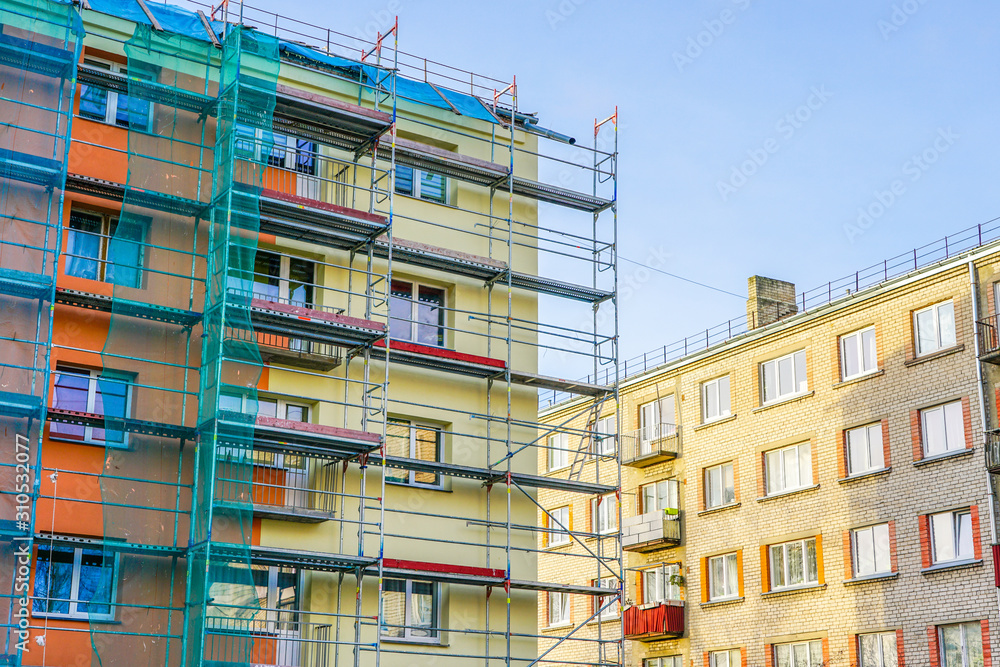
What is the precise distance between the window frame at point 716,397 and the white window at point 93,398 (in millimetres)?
22156

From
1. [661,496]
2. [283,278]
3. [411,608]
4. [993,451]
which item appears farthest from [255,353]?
[661,496]

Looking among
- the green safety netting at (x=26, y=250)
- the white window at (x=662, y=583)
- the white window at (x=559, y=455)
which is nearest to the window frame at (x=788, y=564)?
the white window at (x=662, y=583)

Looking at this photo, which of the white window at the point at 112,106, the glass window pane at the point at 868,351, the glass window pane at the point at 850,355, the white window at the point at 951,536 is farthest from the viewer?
the glass window pane at the point at 850,355

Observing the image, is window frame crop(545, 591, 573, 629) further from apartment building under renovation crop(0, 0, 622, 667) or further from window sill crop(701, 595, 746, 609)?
apartment building under renovation crop(0, 0, 622, 667)

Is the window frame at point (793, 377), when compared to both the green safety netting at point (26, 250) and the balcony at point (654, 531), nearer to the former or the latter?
the balcony at point (654, 531)

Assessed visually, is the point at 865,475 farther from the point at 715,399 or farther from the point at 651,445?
the point at 651,445

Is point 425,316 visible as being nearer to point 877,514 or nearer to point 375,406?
point 375,406

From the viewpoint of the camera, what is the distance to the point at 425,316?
2595 cm

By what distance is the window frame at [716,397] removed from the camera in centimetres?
3903

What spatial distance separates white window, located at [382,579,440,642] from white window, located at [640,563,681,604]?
1715 centimetres

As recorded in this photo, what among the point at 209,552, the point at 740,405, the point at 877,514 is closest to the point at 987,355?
the point at 877,514

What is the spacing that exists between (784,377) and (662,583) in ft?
26.7

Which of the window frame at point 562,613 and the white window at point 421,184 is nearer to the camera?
the white window at point 421,184

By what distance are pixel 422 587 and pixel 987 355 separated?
16087mm
